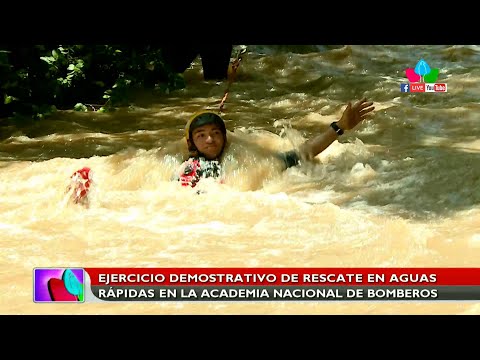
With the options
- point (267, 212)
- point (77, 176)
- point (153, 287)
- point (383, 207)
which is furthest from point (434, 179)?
point (153, 287)

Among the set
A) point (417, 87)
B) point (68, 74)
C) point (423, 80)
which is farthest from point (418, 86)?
point (68, 74)

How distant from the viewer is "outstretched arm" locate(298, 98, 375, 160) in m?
5.21

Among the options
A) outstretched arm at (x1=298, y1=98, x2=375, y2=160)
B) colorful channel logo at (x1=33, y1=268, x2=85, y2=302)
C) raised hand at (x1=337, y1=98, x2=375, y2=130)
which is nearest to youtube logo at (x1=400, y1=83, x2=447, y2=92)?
outstretched arm at (x1=298, y1=98, x2=375, y2=160)

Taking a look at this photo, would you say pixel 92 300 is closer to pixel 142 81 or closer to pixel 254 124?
pixel 254 124

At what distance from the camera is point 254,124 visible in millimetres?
7316

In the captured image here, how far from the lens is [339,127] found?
5.29 m

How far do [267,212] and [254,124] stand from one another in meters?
2.95

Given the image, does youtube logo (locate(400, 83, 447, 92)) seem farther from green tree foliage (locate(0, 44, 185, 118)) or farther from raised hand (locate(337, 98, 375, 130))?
green tree foliage (locate(0, 44, 185, 118))

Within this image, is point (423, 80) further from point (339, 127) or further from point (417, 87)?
point (339, 127)

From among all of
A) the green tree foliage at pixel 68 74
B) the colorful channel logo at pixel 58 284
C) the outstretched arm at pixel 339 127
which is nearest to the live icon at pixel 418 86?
the outstretched arm at pixel 339 127

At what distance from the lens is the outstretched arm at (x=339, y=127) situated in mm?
5211

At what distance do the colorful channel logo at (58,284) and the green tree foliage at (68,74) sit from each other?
4609mm

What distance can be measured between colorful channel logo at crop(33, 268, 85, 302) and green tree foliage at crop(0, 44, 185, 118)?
461 centimetres

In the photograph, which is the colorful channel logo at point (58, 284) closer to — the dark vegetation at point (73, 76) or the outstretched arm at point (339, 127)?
the outstretched arm at point (339, 127)
